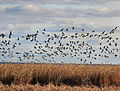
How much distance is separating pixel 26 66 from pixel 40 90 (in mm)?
10512

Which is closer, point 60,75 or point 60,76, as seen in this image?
point 60,76

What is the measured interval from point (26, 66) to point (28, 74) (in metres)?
2.36

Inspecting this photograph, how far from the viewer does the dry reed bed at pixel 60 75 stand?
68.3 feet

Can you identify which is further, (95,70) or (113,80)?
(95,70)

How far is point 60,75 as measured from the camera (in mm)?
21656

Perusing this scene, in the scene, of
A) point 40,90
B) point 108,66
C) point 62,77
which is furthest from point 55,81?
point 40,90

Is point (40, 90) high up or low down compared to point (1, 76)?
up

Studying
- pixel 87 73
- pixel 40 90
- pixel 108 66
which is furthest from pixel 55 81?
pixel 40 90

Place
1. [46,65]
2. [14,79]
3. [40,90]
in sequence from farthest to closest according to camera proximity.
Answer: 1. [46,65]
2. [14,79]
3. [40,90]

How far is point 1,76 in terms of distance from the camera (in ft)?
71.2

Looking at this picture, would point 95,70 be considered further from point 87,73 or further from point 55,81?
point 55,81

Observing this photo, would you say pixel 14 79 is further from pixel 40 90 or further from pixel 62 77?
pixel 40 90

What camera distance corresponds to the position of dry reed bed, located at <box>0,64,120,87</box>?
68.3 feet

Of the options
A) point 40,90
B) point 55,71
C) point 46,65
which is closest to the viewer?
point 40,90
